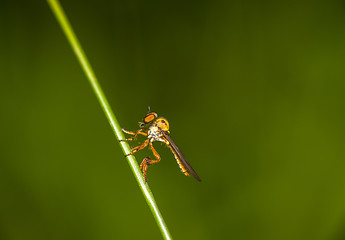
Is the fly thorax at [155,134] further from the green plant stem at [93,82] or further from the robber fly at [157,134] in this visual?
the green plant stem at [93,82]

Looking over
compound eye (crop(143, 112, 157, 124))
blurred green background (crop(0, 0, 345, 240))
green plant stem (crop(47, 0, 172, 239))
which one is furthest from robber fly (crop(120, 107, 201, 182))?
green plant stem (crop(47, 0, 172, 239))

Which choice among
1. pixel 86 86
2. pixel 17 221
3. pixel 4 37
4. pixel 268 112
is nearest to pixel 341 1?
pixel 268 112

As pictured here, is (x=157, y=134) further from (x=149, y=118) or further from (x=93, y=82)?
(x=93, y=82)

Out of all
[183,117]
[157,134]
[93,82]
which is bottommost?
[93,82]

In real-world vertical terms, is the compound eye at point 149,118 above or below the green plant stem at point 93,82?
above

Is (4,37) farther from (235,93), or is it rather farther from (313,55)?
(313,55)

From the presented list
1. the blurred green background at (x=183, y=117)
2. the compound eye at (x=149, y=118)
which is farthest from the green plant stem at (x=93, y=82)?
the blurred green background at (x=183, y=117)

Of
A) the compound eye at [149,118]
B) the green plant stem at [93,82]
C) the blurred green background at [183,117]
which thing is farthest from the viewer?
the blurred green background at [183,117]

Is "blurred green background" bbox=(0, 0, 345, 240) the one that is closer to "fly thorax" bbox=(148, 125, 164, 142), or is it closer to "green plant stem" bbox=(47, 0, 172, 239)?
"fly thorax" bbox=(148, 125, 164, 142)

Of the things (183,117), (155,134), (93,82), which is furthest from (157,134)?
(93,82)
